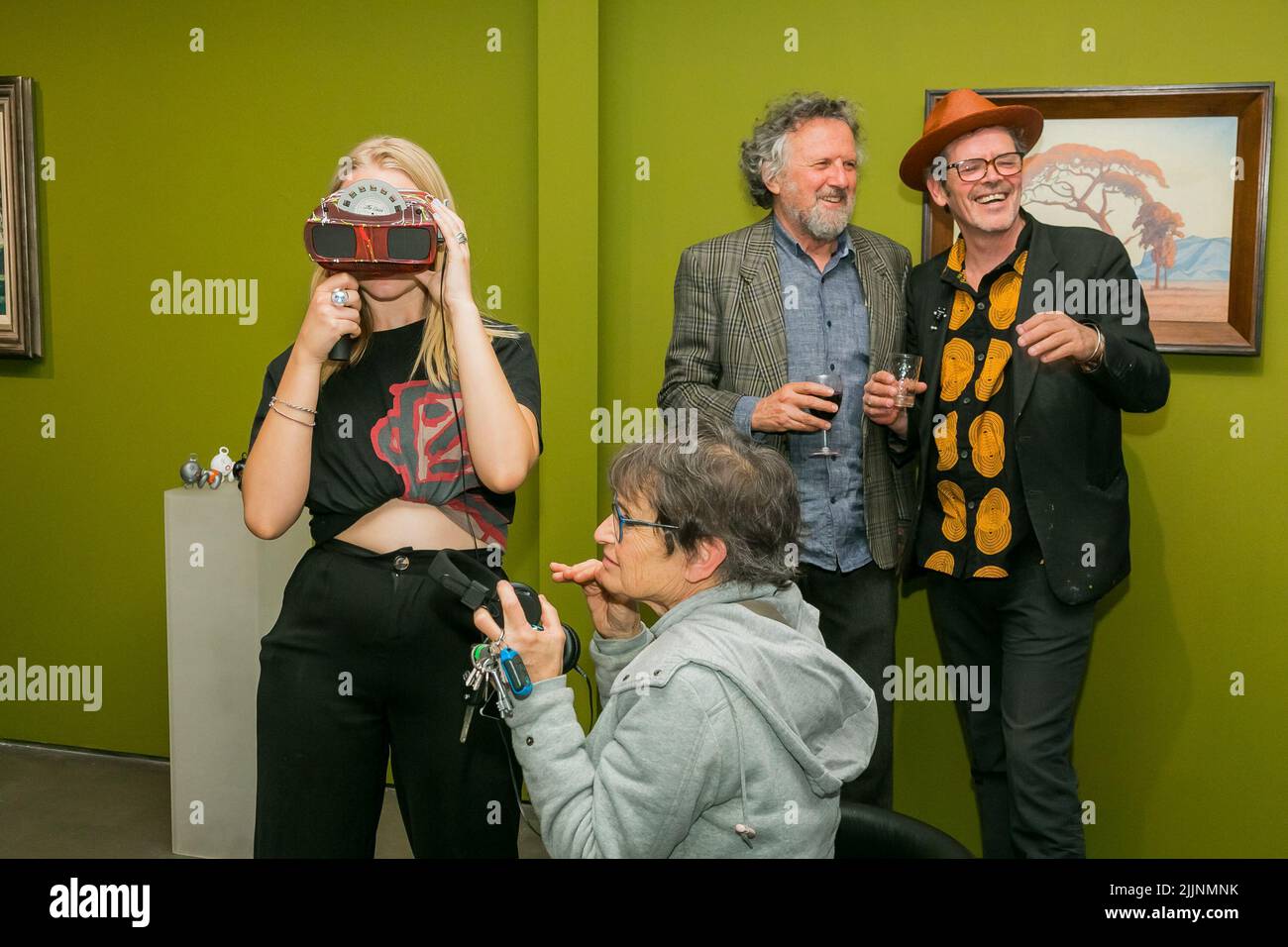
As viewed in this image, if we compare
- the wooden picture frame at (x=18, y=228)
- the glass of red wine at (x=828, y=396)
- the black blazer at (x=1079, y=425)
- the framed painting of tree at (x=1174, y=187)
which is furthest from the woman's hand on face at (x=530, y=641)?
the wooden picture frame at (x=18, y=228)

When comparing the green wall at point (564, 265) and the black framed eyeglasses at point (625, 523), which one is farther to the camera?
the green wall at point (564, 265)

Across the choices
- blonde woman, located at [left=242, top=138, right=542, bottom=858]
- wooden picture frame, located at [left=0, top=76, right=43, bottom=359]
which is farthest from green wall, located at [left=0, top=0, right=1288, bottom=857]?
blonde woman, located at [left=242, top=138, right=542, bottom=858]

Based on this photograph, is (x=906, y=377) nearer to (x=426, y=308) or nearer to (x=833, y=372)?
(x=833, y=372)

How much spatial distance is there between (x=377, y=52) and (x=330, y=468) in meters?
1.84

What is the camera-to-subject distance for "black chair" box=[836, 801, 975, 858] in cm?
151

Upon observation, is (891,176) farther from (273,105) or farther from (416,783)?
(416,783)

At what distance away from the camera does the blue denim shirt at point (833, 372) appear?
2.48 metres

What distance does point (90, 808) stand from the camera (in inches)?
130

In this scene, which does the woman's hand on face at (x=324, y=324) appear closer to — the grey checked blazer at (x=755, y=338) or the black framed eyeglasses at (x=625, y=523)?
the black framed eyeglasses at (x=625, y=523)

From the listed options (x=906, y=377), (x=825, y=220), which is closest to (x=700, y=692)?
(x=906, y=377)

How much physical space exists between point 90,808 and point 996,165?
9.63 ft

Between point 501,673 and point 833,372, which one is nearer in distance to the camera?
point 501,673

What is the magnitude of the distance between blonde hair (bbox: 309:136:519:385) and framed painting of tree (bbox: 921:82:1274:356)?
Answer: 161 centimetres

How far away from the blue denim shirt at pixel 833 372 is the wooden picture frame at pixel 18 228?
91.4 inches
